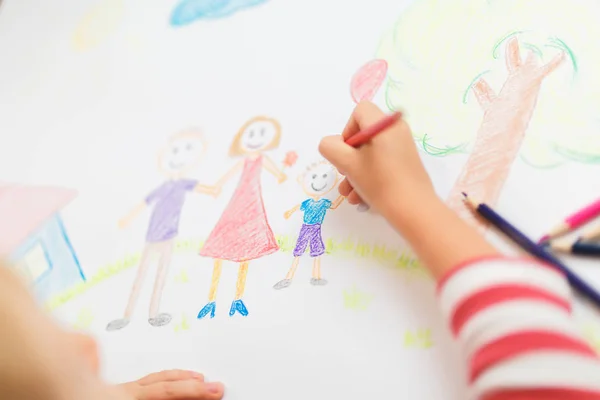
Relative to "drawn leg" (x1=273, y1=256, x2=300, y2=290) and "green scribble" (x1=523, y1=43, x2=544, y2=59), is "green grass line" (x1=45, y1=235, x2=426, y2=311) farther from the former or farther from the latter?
"green scribble" (x1=523, y1=43, x2=544, y2=59)

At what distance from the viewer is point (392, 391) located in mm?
397

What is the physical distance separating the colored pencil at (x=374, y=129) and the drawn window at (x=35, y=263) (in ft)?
1.15

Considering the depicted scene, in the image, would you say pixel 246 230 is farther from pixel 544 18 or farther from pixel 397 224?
pixel 544 18

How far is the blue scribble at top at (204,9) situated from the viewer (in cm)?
69

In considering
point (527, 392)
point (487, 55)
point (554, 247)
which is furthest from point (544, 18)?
point (527, 392)

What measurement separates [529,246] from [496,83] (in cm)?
15

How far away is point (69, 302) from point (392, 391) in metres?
0.33

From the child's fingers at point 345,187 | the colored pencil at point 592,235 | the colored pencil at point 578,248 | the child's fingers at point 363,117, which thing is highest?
the child's fingers at point 363,117

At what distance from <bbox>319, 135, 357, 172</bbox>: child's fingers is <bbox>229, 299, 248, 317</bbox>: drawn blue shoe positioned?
136 mm

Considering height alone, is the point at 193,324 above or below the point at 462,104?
below

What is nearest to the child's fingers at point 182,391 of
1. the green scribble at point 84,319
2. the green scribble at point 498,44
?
the green scribble at point 84,319

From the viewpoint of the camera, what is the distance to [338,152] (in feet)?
1.56

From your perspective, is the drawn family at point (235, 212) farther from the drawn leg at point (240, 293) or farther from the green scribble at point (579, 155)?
the green scribble at point (579, 155)

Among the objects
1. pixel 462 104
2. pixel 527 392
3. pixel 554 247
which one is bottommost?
pixel 527 392
